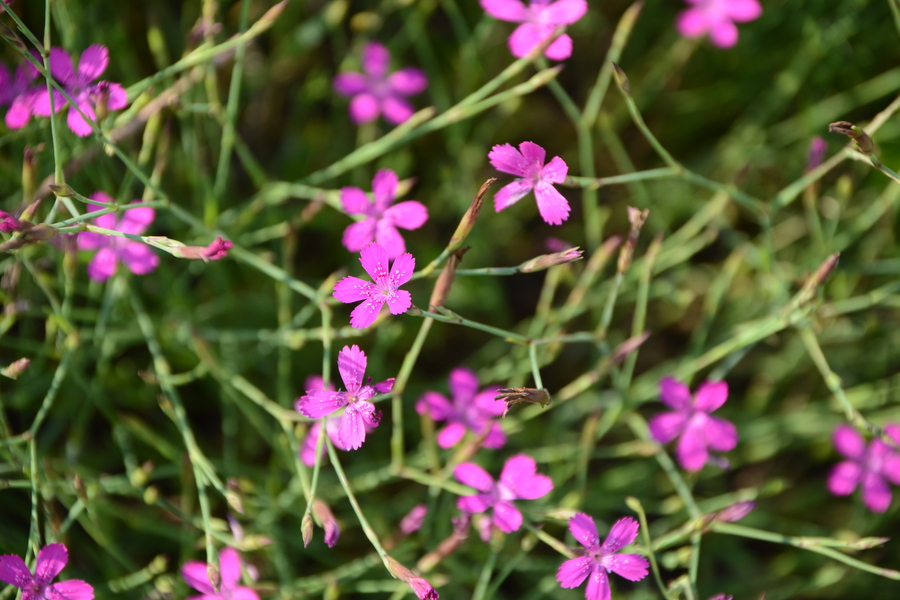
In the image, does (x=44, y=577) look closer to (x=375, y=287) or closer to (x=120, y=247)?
(x=120, y=247)

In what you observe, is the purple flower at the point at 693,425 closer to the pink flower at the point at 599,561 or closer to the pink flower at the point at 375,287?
the pink flower at the point at 599,561

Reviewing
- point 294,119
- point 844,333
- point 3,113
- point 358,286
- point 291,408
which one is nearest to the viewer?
point 358,286

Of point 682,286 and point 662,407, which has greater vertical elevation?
point 682,286

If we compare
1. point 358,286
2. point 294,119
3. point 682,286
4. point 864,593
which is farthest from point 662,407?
point 294,119

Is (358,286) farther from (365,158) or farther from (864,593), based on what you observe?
(864,593)

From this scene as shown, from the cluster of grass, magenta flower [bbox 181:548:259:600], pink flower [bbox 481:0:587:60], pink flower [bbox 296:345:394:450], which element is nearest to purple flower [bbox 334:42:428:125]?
the cluster of grass

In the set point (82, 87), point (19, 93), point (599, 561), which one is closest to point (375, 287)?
point (599, 561)

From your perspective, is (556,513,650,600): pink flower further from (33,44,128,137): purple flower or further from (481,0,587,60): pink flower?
(33,44,128,137): purple flower
